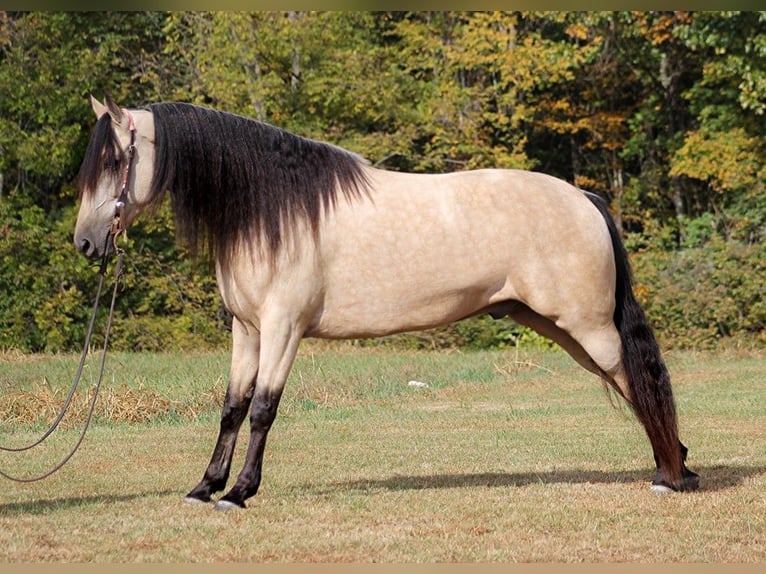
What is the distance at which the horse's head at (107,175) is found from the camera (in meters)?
6.71

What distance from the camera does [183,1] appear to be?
6996 mm

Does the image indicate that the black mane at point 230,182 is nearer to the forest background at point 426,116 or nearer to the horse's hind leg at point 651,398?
the horse's hind leg at point 651,398

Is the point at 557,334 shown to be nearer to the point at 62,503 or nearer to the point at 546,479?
the point at 546,479

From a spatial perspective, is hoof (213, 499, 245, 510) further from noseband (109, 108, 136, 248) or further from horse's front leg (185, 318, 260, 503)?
noseband (109, 108, 136, 248)

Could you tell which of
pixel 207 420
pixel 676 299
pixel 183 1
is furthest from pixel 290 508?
pixel 676 299

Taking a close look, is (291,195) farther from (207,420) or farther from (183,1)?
(207,420)

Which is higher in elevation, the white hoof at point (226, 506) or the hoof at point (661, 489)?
the white hoof at point (226, 506)

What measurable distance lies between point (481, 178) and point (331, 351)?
11.6 m

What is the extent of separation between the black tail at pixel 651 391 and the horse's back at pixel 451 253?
0.22 meters

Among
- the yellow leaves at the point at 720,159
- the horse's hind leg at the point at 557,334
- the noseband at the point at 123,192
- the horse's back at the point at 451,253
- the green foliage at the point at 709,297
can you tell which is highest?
the noseband at the point at 123,192

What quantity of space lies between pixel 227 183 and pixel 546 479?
2.80 meters

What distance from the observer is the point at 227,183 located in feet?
22.5

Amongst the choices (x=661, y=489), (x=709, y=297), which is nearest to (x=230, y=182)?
(x=661, y=489)

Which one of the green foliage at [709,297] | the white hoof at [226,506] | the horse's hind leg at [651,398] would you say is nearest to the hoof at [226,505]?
the white hoof at [226,506]
